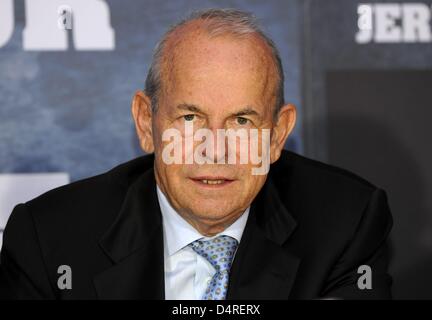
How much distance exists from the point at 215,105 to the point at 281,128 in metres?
0.26

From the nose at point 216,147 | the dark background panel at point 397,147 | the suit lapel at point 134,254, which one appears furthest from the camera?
the dark background panel at point 397,147

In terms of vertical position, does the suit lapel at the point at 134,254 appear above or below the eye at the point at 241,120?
below

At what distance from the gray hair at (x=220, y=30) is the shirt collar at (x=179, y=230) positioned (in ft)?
0.80

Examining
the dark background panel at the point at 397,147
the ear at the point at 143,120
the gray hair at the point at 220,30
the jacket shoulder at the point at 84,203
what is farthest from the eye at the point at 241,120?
the dark background panel at the point at 397,147

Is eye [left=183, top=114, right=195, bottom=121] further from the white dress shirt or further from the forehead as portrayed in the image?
the white dress shirt

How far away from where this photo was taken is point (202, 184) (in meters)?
1.62

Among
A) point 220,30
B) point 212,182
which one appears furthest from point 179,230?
point 220,30

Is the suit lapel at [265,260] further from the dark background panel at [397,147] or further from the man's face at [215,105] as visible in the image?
the dark background panel at [397,147]

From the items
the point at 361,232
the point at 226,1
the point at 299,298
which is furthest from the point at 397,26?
the point at 299,298

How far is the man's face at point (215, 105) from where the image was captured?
5.21 ft

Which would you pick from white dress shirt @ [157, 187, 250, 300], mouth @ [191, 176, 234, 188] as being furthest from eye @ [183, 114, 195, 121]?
white dress shirt @ [157, 187, 250, 300]

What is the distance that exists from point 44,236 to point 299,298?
58cm

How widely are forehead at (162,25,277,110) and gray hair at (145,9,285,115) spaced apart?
0.02m
